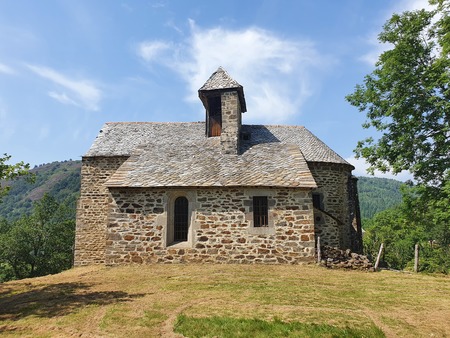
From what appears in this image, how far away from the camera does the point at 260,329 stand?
6.20 m

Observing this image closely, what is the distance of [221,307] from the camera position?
25.3ft

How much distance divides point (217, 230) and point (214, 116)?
8.88 m

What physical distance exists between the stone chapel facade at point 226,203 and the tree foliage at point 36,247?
60.9 feet

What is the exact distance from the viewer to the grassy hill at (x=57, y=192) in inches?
4830

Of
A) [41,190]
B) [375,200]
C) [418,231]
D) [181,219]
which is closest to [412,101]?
[181,219]

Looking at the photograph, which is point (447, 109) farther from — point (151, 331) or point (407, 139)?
point (151, 331)

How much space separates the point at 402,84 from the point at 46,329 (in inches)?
732

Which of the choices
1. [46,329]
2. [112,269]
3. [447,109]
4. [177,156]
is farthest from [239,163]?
[46,329]

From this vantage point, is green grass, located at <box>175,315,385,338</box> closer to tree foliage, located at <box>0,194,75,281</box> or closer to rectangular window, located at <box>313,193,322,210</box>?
rectangular window, located at <box>313,193,322,210</box>

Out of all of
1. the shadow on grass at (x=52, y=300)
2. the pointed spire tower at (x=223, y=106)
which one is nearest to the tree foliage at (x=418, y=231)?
the pointed spire tower at (x=223, y=106)

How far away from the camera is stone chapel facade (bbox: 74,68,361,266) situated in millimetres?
14312

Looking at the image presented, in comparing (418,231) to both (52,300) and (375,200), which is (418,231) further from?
(375,200)

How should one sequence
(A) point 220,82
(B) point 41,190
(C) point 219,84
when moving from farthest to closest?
(B) point 41,190, (A) point 220,82, (C) point 219,84

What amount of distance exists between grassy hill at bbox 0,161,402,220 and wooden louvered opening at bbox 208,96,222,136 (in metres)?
92.7
